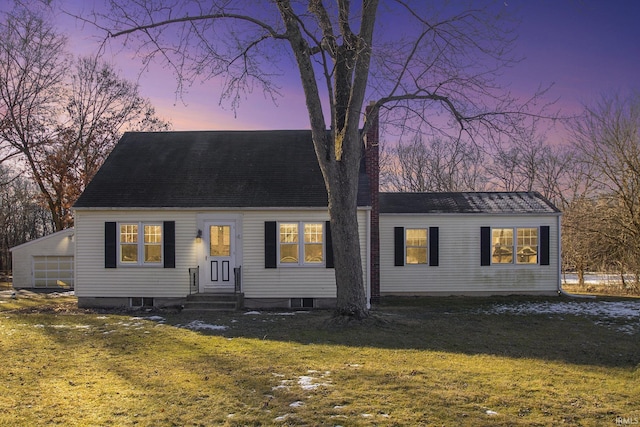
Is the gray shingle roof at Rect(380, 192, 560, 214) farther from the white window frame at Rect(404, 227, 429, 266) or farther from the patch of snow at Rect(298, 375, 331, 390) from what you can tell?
the patch of snow at Rect(298, 375, 331, 390)

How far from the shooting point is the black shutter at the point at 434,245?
17359mm

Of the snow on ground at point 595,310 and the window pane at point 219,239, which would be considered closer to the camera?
the snow on ground at point 595,310

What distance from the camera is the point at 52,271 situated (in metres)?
22.7

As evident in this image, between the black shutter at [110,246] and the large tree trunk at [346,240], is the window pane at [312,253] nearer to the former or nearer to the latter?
the large tree trunk at [346,240]

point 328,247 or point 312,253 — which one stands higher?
point 328,247

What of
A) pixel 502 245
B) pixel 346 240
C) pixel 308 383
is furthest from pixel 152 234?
pixel 502 245

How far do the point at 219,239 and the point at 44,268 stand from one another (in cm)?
1268

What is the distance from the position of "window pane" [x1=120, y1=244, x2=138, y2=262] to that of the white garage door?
9.66 m

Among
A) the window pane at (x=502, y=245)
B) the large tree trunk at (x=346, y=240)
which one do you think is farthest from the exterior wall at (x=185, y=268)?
the window pane at (x=502, y=245)

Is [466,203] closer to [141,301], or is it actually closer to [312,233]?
[312,233]

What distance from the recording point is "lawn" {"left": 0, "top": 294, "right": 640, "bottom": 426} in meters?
5.35

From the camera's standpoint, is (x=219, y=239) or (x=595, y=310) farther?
(x=219, y=239)

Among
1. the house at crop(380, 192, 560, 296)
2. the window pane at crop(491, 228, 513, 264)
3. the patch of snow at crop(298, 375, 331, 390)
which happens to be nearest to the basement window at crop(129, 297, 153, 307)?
the house at crop(380, 192, 560, 296)

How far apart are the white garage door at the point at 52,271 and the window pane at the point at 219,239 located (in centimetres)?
1156
